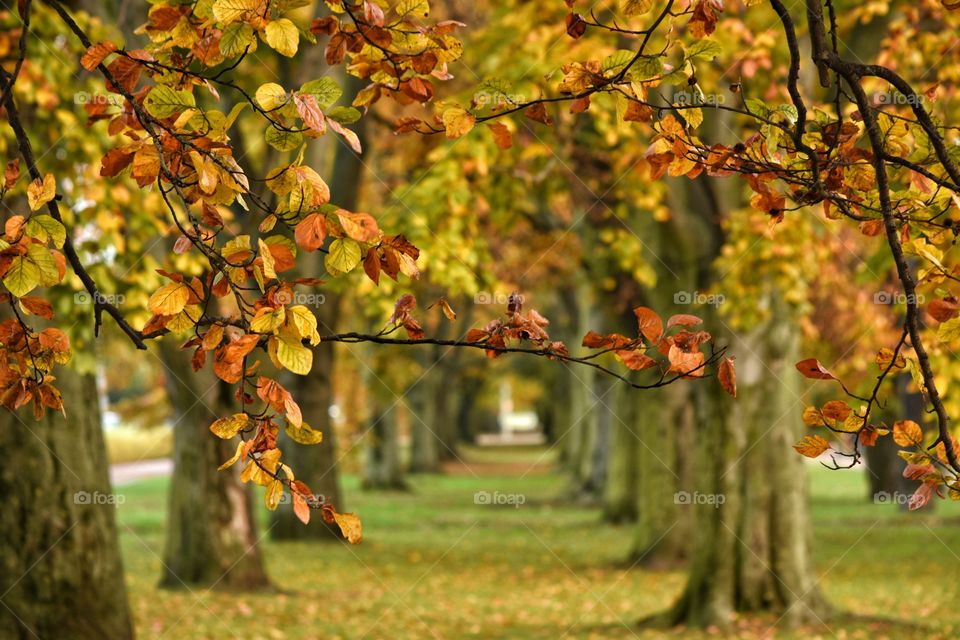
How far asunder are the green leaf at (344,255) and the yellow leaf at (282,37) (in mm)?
425

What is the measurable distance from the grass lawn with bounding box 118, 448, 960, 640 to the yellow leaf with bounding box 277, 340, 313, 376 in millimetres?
7750

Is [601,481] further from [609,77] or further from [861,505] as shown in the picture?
[609,77]

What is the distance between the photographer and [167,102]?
298cm

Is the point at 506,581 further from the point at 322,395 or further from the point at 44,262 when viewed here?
the point at 44,262

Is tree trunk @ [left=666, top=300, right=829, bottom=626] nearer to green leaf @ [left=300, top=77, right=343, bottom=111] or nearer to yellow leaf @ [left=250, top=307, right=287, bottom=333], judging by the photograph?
green leaf @ [left=300, top=77, right=343, bottom=111]

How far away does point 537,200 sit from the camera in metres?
22.2

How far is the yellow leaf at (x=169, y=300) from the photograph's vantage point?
2.84 m

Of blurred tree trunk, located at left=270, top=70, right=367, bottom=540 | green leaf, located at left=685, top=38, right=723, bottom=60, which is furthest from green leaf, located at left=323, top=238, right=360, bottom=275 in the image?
blurred tree trunk, located at left=270, top=70, right=367, bottom=540

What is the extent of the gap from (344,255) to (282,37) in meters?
0.50

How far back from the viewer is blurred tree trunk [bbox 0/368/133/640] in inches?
297

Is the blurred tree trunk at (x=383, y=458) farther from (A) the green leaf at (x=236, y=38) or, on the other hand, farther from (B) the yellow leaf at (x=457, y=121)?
(A) the green leaf at (x=236, y=38)
